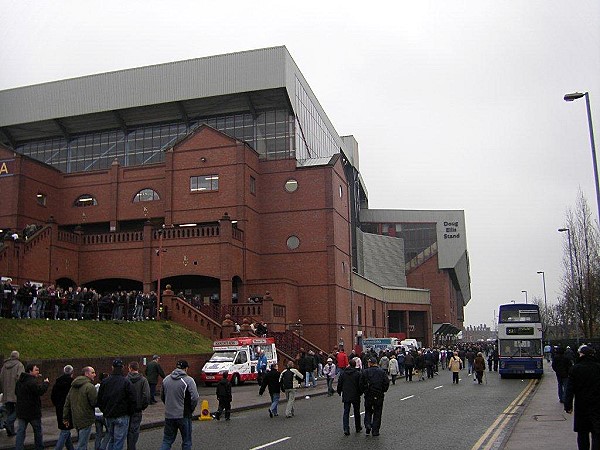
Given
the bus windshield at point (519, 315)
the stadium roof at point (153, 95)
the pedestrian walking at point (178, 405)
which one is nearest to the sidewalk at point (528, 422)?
the pedestrian walking at point (178, 405)

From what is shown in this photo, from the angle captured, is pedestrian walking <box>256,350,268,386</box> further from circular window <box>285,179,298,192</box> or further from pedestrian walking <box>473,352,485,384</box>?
circular window <box>285,179,298,192</box>

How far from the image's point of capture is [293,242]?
168 feet

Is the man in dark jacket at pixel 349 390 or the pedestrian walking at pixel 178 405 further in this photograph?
the man in dark jacket at pixel 349 390

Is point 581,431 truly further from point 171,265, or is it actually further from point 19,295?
point 171,265

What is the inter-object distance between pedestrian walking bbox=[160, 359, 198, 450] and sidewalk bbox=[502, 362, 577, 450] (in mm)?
6060

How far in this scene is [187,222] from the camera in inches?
1978

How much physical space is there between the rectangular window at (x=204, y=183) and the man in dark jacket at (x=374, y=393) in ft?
117

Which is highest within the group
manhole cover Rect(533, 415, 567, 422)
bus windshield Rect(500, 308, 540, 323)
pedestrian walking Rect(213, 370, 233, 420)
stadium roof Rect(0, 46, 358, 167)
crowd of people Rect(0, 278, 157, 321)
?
stadium roof Rect(0, 46, 358, 167)

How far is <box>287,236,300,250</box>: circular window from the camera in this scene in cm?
5106

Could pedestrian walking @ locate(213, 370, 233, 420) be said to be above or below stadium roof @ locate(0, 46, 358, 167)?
below

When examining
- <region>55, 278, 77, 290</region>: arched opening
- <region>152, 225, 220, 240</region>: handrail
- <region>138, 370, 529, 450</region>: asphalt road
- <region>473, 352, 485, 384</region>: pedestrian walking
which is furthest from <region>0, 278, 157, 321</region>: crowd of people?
<region>473, 352, 485, 384</region>: pedestrian walking

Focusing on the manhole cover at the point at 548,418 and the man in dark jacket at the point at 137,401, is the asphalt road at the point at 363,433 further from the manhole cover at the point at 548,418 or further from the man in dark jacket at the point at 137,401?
the man in dark jacket at the point at 137,401

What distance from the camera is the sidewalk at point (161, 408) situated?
49.5 feet

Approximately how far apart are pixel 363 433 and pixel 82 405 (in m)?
6.99
